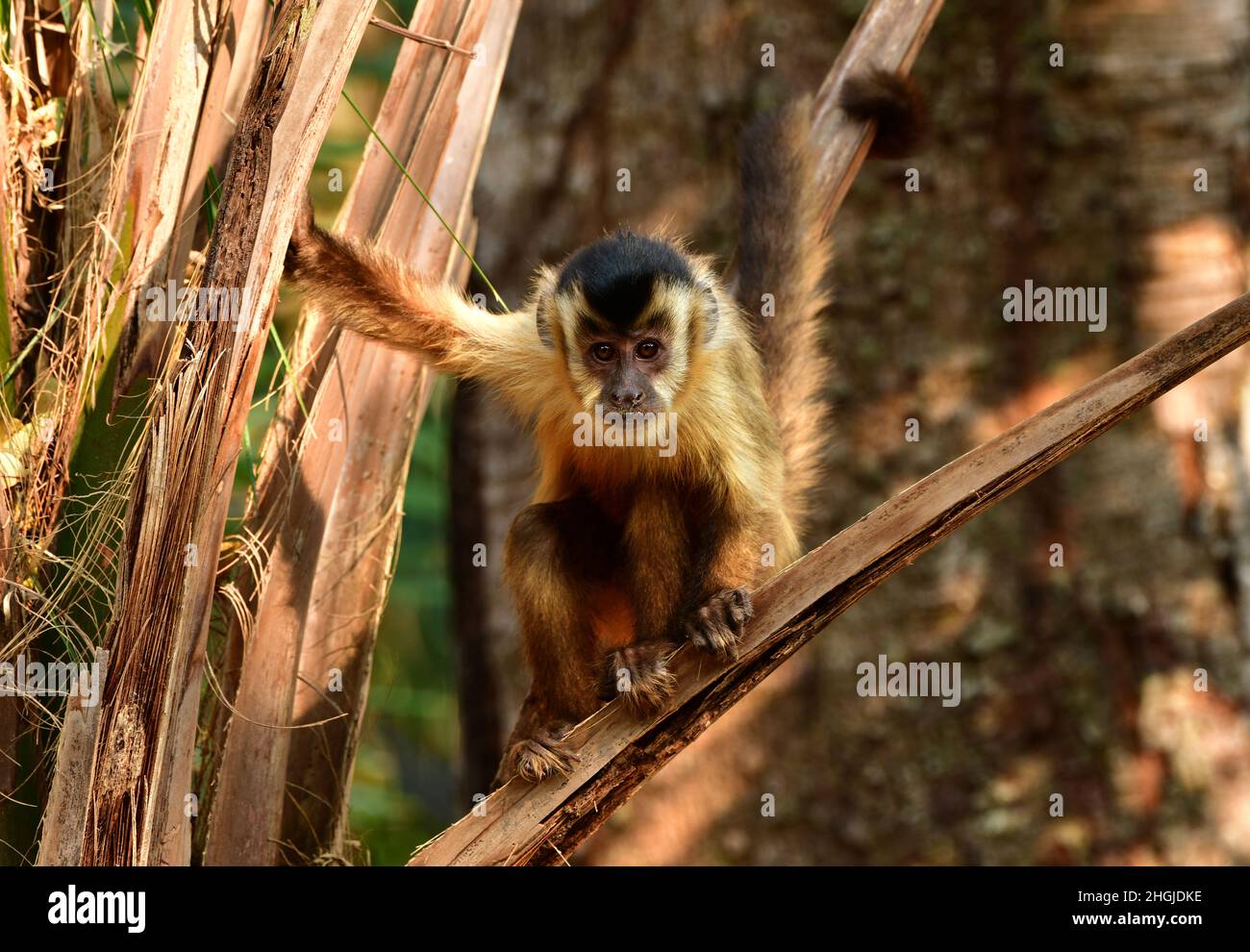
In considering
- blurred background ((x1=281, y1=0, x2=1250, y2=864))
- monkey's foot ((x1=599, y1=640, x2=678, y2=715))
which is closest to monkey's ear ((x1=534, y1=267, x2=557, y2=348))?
monkey's foot ((x1=599, y1=640, x2=678, y2=715))

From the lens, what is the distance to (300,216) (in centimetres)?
462

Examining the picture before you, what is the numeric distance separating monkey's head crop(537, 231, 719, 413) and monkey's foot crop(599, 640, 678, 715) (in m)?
0.99

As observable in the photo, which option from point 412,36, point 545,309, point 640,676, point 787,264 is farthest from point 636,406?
point 412,36

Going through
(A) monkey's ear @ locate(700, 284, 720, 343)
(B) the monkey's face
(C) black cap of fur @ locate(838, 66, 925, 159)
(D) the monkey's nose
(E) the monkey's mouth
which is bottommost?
(E) the monkey's mouth

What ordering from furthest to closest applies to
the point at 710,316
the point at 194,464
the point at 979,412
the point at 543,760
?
the point at 979,412
the point at 710,316
the point at 543,760
the point at 194,464

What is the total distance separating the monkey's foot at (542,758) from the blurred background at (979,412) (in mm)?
3368

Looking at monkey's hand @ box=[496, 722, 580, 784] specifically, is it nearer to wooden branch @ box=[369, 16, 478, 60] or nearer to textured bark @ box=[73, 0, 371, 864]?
textured bark @ box=[73, 0, 371, 864]

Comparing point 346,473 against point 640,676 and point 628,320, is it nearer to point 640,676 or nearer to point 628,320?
point 628,320

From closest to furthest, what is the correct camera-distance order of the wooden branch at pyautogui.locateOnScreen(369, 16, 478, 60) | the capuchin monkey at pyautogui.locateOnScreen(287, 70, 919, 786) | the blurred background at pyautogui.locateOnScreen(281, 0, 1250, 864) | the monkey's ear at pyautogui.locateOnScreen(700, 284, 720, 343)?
1. the wooden branch at pyautogui.locateOnScreen(369, 16, 478, 60)
2. the capuchin monkey at pyautogui.locateOnScreen(287, 70, 919, 786)
3. the monkey's ear at pyautogui.locateOnScreen(700, 284, 720, 343)
4. the blurred background at pyautogui.locateOnScreen(281, 0, 1250, 864)

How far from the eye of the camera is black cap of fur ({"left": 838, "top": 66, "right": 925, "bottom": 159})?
572 centimetres

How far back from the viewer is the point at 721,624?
4340 millimetres

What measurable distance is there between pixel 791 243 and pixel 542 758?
114 inches
